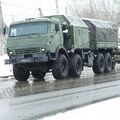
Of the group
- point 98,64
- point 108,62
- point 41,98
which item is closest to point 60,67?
point 98,64

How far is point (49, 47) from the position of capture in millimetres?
22094

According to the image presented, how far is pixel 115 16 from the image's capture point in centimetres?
7162

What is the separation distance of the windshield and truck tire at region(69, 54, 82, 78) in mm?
2705

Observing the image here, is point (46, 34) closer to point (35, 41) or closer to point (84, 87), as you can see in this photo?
point (35, 41)

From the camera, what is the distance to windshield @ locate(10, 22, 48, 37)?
22.5 meters

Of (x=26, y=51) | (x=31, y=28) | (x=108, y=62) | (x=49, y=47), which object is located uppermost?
(x=31, y=28)

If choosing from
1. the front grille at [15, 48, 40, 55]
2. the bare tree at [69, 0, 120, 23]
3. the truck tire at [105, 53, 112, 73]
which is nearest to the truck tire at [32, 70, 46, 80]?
the front grille at [15, 48, 40, 55]

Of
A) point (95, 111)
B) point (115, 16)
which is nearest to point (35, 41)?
point (95, 111)

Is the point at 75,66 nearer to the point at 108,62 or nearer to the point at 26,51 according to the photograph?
the point at 26,51

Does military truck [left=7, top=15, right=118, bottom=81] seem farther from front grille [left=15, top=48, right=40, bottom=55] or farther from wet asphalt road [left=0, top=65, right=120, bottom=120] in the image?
wet asphalt road [left=0, top=65, right=120, bottom=120]

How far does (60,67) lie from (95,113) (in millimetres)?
11651

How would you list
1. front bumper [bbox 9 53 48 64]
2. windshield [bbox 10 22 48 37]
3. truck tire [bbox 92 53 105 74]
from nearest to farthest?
front bumper [bbox 9 53 48 64], windshield [bbox 10 22 48 37], truck tire [bbox 92 53 105 74]

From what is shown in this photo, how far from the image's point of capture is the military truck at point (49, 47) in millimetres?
22156

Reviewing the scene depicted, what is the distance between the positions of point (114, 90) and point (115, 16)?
55108 mm
